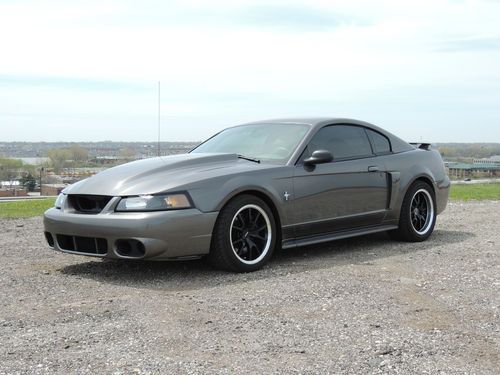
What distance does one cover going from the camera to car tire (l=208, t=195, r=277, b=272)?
5.55m

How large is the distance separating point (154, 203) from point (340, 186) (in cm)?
213

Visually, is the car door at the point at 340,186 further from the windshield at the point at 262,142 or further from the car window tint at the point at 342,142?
the windshield at the point at 262,142

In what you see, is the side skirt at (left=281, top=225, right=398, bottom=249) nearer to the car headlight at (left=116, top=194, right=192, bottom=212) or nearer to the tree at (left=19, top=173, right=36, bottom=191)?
the car headlight at (left=116, top=194, right=192, bottom=212)

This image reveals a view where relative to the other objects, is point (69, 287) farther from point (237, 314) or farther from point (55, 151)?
point (55, 151)

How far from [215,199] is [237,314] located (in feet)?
4.64

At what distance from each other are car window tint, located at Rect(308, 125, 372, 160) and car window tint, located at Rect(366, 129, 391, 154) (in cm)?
10

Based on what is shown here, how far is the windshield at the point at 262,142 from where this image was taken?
644 cm

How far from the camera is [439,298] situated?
475 cm

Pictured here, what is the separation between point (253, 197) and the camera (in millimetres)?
5781

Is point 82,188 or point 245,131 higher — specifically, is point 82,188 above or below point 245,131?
below

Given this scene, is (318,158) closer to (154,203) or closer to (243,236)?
(243,236)

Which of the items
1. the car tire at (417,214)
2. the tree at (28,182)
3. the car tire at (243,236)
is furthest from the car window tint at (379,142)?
the tree at (28,182)

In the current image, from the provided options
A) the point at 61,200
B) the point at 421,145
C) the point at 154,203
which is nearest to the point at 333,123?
the point at 421,145

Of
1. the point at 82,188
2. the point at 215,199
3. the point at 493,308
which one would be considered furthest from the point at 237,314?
the point at 82,188
